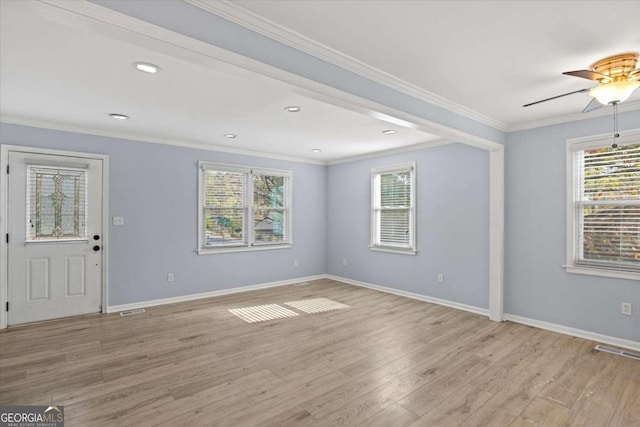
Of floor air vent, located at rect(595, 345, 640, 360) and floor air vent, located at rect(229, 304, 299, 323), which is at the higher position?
floor air vent, located at rect(595, 345, 640, 360)

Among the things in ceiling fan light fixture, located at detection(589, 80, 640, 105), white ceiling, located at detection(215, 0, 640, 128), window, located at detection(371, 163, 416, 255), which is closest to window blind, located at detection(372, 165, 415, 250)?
window, located at detection(371, 163, 416, 255)

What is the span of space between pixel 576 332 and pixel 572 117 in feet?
8.20

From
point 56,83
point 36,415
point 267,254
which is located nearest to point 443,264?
point 267,254

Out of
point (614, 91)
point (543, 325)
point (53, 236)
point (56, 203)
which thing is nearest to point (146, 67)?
point (56, 203)

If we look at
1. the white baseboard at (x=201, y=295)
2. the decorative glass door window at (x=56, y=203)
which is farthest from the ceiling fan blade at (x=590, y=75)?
the decorative glass door window at (x=56, y=203)

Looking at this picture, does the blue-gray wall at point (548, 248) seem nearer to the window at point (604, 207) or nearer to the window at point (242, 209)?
the window at point (604, 207)

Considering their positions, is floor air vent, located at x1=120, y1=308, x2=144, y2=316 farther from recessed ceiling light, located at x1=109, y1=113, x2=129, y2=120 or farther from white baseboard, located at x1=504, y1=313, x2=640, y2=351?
white baseboard, located at x1=504, y1=313, x2=640, y2=351

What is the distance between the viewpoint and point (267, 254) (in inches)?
250

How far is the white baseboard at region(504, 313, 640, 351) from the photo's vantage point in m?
3.51

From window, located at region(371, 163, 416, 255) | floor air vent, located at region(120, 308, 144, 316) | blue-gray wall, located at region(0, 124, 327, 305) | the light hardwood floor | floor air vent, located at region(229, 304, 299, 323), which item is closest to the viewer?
the light hardwood floor

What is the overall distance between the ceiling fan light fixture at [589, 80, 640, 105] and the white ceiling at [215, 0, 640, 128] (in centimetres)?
22

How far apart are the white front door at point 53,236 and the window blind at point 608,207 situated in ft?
20.4

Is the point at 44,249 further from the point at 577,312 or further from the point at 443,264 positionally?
the point at 577,312

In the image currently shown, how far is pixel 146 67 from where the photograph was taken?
267cm
